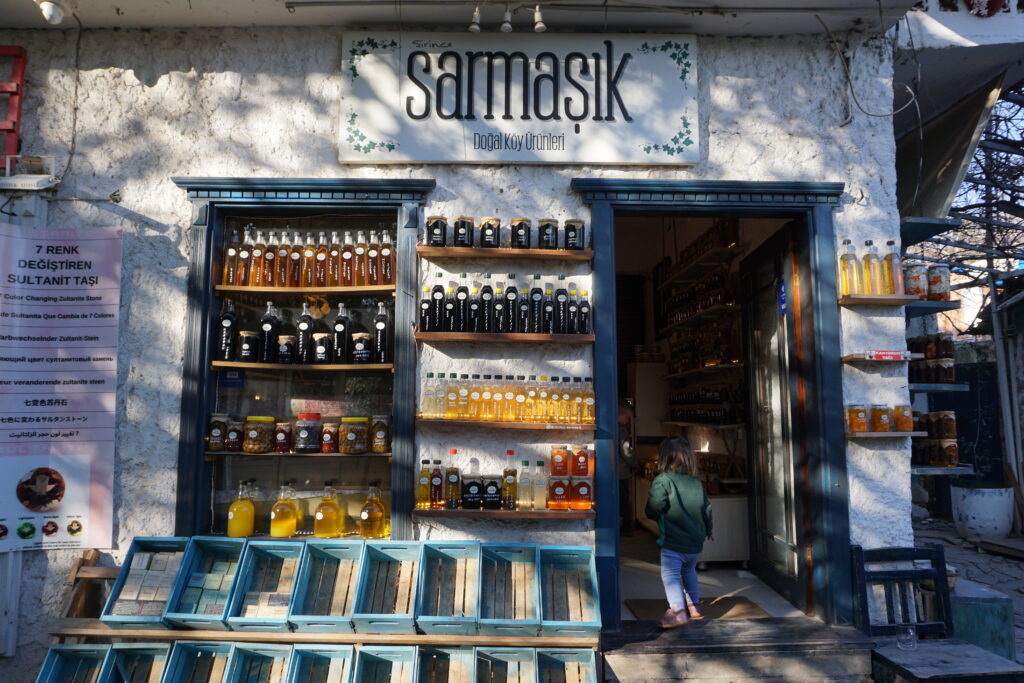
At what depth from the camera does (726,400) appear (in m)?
5.76

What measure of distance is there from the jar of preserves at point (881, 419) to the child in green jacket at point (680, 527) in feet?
3.46

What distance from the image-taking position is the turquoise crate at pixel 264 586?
10.4ft

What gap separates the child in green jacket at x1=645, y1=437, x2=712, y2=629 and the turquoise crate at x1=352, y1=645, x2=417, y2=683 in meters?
1.57

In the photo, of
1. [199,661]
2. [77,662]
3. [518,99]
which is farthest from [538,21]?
[77,662]

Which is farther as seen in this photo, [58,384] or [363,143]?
[363,143]

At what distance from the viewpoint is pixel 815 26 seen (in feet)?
13.1

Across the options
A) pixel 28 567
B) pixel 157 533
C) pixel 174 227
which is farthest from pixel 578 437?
pixel 28 567

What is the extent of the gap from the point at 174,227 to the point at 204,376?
94 centimetres

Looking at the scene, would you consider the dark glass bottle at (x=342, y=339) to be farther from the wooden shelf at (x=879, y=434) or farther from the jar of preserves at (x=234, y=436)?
the wooden shelf at (x=879, y=434)

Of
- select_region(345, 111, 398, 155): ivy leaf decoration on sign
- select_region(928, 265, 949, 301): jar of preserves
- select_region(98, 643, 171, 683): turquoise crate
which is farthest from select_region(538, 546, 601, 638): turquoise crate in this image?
select_region(928, 265, 949, 301): jar of preserves

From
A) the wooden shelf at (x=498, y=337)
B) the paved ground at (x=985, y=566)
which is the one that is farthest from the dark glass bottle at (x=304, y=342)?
the paved ground at (x=985, y=566)

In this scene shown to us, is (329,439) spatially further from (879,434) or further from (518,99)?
(879,434)

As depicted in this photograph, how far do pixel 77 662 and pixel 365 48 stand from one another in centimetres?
372

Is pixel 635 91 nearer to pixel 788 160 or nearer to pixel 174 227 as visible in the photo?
pixel 788 160
